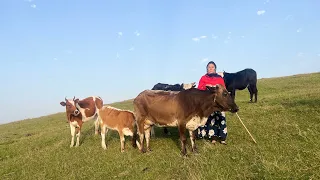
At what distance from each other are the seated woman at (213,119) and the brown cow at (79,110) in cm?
587

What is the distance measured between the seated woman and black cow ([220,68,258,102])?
7564mm

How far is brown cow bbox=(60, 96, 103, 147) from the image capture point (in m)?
13.5

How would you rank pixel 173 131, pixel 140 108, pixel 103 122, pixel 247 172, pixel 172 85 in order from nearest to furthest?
pixel 247 172 < pixel 140 108 < pixel 103 122 < pixel 173 131 < pixel 172 85

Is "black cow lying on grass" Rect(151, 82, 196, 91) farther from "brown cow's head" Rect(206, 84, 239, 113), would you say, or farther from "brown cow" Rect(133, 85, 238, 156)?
"brown cow's head" Rect(206, 84, 239, 113)

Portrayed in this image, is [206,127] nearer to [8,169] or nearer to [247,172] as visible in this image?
[247,172]

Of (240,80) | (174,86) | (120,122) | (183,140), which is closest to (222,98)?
(183,140)

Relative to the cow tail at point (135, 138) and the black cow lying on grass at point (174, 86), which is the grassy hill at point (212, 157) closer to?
the cow tail at point (135, 138)

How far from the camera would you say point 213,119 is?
10.3 metres

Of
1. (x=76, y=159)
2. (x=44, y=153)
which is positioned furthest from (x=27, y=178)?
(x=44, y=153)

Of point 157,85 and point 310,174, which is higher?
point 157,85

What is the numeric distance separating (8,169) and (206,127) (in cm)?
740

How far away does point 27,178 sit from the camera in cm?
926

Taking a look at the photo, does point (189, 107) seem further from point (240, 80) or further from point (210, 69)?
point (240, 80)

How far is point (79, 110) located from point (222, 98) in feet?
24.7
